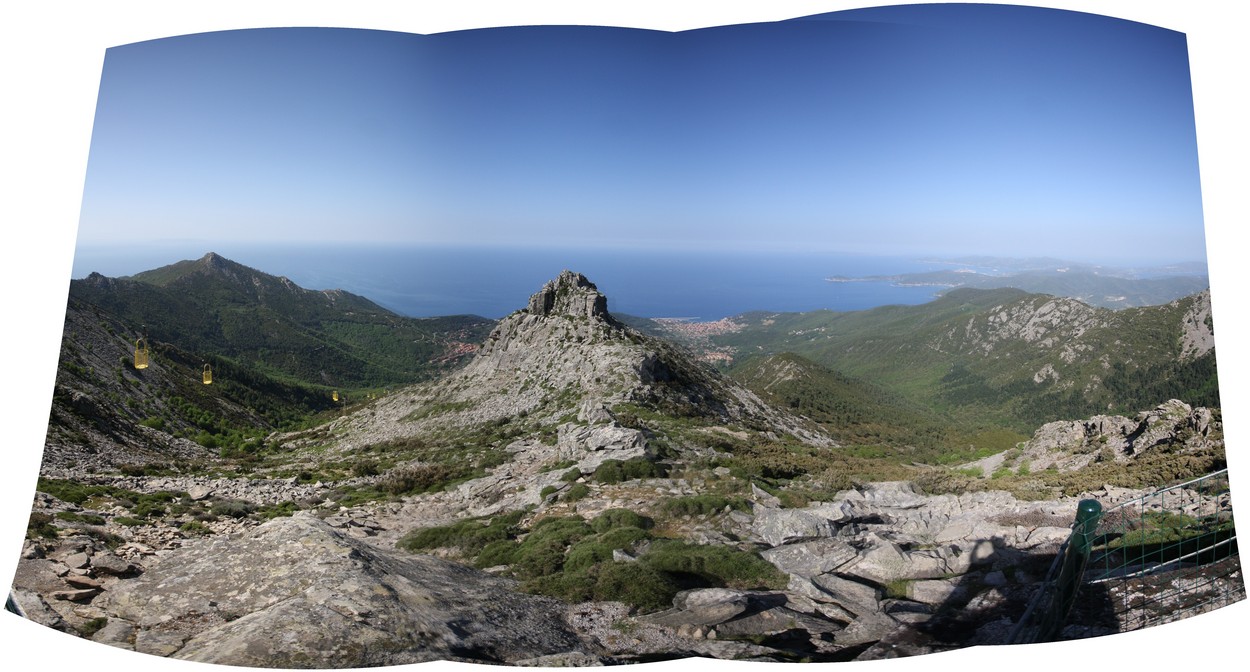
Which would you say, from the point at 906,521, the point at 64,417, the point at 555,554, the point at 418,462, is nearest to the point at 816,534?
the point at 906,521

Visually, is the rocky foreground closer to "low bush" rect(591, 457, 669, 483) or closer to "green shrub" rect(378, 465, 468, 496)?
"green shrub" rect(378, 465, 468, 496)

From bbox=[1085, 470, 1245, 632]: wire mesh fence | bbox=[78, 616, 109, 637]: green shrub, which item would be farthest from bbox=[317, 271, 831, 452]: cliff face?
bbox=[78, 616, 109, 637]: green shrub

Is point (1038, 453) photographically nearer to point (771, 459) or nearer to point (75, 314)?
point (771, 459)

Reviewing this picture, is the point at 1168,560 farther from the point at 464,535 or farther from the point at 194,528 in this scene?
the point at 194,528

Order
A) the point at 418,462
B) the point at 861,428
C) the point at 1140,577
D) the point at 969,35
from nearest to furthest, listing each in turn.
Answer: the point at 1140,577 → the point at 969,35 → the point at 418,462 → the point at 861,428

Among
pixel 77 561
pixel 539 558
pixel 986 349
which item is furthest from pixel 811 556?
pixel 986 349

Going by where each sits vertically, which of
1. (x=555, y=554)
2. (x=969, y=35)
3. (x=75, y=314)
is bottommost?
(x=555, y=554)

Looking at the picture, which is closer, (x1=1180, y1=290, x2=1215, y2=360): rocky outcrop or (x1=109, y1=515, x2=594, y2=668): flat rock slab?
(x1=109, y1=515, x2=594, y2=668): flat rock slab
